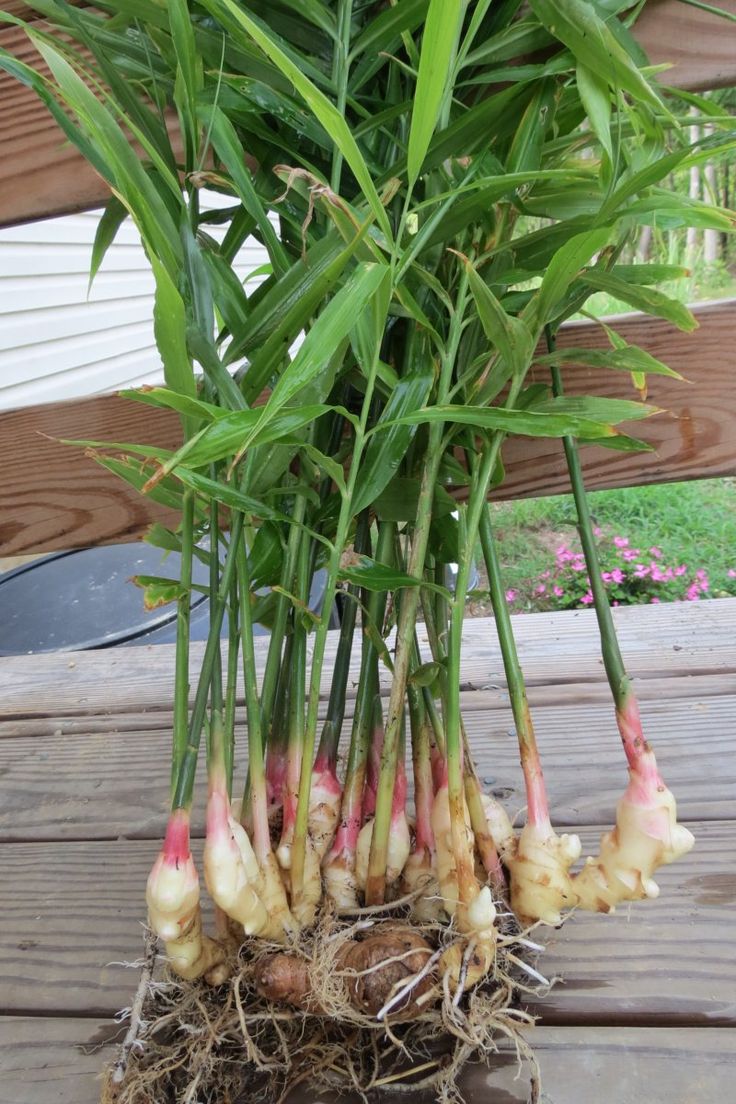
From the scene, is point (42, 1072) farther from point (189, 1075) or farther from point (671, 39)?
point (671, 39)

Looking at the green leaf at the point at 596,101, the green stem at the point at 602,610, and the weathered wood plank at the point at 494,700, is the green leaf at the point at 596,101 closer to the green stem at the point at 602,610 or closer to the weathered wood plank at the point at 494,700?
the green stem at the point at 602,610

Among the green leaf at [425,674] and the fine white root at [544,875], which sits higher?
the green leaf at [425,674]

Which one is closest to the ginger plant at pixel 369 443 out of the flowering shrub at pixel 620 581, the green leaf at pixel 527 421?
the green leaf at pixel 527 421

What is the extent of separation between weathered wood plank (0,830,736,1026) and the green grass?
1.52 meters

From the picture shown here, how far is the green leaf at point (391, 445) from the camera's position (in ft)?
1.53

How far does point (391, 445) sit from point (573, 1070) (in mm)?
432

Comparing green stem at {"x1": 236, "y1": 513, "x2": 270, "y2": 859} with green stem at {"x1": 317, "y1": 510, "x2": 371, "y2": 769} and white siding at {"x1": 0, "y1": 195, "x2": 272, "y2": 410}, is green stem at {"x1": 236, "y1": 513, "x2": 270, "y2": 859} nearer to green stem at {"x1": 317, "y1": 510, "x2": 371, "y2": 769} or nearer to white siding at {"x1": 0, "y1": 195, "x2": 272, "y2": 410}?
green stem at {"x1": 317, "y1": 510, "x2": 371, "y2": 769}

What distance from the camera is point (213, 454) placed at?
14.6 inches

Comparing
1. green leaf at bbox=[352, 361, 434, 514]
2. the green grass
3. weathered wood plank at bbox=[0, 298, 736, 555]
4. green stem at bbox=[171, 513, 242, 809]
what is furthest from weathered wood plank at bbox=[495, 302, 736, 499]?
the green grass

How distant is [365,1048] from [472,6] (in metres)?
0.76

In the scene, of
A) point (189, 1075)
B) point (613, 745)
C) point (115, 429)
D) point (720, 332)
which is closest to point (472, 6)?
point (720, 332)

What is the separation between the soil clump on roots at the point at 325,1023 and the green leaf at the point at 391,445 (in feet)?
0.96

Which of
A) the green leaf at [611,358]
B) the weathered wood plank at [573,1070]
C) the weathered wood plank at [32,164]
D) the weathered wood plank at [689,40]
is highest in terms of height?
the weathered wood plank at [689,40]

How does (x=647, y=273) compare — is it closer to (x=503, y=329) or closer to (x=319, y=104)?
(x=503, y=329)
